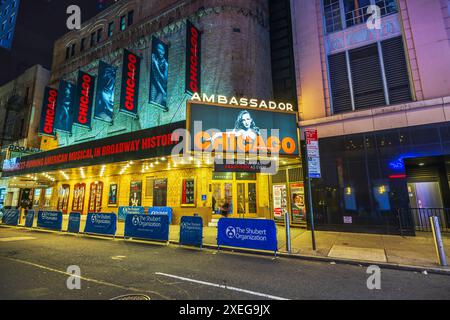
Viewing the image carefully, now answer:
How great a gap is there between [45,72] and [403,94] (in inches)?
1577

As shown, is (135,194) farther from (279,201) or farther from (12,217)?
(279,201)

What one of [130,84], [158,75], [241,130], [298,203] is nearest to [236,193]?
[298,203]

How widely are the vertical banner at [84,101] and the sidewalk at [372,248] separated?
1628 centimetres

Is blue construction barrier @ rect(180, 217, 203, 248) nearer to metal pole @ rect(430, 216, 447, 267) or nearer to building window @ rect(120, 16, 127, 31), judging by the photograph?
metal pole @ rect(430, 216, 447, 267)

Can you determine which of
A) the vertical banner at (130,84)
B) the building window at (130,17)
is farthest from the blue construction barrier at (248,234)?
the building window at (130,17)

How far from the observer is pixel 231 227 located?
8.91m

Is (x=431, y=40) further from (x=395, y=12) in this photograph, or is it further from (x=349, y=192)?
(x=349, y=192)

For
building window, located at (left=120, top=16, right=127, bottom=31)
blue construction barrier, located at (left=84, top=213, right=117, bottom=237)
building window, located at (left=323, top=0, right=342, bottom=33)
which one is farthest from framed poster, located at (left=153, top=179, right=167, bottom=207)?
building window, located at (left=120, top=16, right=127, bottom=31)

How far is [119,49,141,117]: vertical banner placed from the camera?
1761cm

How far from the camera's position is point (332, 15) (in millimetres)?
14648

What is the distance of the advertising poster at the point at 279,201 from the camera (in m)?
15.2

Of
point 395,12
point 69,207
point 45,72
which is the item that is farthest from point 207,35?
point 45,72

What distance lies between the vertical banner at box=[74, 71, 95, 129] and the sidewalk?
16.3m

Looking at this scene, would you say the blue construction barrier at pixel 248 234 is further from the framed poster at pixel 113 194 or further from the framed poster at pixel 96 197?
the framed poster at pixel 96 197
